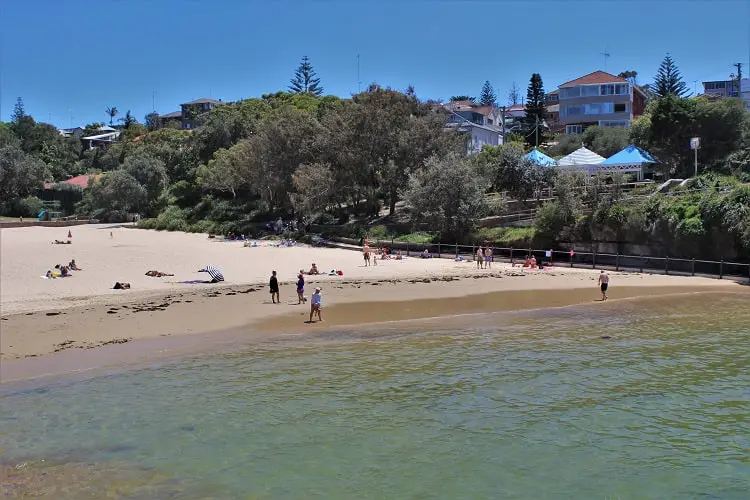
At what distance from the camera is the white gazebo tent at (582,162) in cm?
4366

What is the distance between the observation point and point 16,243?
161 ft

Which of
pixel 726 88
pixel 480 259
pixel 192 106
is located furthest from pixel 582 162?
pixel 192 106

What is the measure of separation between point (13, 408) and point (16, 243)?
42.4m

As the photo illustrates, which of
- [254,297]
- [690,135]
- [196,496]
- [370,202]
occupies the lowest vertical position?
[196,496]

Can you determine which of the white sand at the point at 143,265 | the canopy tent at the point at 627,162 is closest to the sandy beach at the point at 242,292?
the white sand at the point at 143,265

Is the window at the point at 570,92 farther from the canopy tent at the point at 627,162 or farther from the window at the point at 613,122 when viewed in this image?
the canopy tent at the point at 627,162

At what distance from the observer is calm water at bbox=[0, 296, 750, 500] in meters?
9.73

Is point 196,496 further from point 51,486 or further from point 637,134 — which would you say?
point 637,134

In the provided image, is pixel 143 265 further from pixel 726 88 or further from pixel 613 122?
pixel 726 88

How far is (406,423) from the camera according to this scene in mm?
12141

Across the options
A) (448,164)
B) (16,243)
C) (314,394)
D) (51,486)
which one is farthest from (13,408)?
(16,243)

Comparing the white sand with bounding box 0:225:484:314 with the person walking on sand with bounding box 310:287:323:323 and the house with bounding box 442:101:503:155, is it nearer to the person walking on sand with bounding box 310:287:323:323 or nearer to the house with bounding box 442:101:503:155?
the person walking on sand with bounding box 310:287:323:323

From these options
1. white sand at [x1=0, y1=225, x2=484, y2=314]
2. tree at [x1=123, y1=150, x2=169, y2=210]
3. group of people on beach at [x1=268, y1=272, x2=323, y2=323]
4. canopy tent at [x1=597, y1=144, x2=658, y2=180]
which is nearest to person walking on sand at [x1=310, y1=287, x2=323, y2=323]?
group of people on beach at [x1=268, y1=272, x2=323, y2=323]

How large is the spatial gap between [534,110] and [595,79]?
35.6 ft
